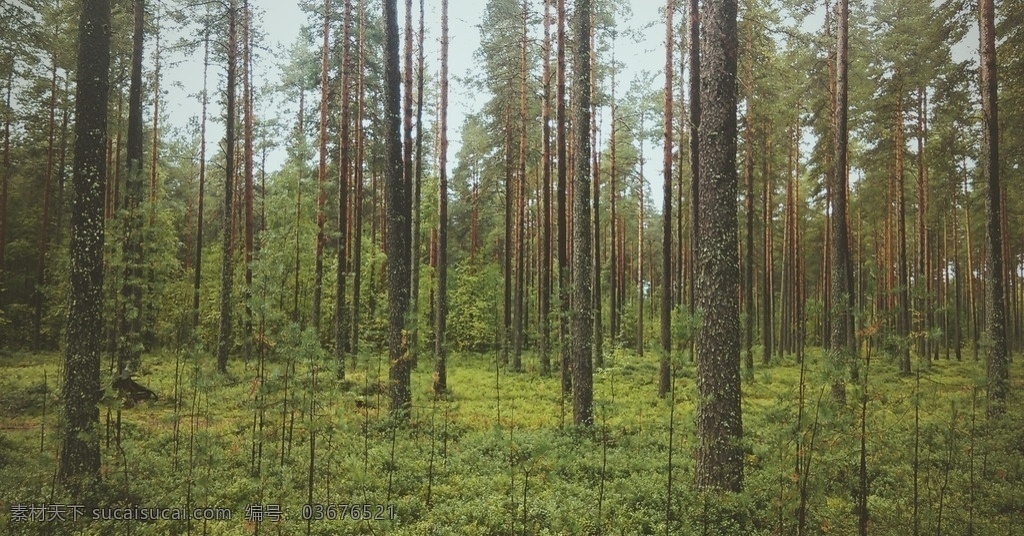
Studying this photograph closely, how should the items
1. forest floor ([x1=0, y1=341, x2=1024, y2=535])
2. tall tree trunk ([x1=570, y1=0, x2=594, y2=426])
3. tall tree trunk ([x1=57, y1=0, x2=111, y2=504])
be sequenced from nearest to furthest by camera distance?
forest floor ([x1=0, y1=341, x2=1024, y2=535]) < tall tree trunk ([x1=57, y1=0, x2=111, y2=504]) < tall tree trunk ([x1=570, y1=0, x2=594, y2=426])

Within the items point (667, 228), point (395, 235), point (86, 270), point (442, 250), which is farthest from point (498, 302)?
point (86, 270)

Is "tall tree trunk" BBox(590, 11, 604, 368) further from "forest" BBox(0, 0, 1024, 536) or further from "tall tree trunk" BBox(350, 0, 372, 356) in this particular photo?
"tall tree trunk" BBox(350, 0, 372, 356)

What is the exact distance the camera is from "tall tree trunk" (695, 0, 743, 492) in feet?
20.8

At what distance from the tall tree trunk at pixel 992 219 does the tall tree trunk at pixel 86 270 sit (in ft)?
55.1

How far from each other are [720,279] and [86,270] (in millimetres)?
8381

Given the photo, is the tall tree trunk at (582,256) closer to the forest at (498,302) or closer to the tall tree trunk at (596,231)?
the forest at (498,302)

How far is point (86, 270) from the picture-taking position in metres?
6.80

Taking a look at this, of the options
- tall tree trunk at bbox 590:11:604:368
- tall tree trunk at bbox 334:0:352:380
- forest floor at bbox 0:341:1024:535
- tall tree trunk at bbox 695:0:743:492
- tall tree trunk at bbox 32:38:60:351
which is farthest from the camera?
tall tree trunk at bbox 32:38:60:351

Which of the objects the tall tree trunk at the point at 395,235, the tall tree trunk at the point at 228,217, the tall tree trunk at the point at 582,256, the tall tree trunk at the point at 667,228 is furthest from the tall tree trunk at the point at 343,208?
the tall tree trunk at the point at 667,228

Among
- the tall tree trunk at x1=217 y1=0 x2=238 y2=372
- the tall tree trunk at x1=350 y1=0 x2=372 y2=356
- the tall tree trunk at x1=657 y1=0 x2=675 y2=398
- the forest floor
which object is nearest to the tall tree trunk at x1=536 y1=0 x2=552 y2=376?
the tall tree trunk at x1=657 y1=0 x2=675 y2=398

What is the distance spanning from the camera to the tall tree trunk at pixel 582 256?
10.6m

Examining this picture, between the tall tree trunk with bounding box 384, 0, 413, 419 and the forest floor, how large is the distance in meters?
1.03

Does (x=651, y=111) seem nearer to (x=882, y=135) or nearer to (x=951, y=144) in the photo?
(x=882, y=135)

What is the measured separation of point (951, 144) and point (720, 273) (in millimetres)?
14672
